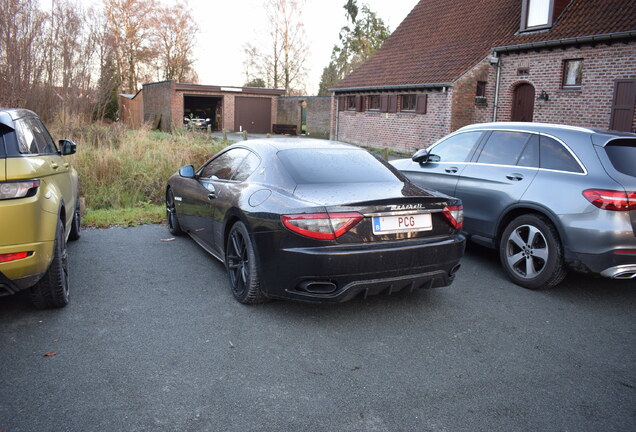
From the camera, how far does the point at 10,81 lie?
13562 millimetres

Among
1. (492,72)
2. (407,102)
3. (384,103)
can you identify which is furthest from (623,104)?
(384,103)

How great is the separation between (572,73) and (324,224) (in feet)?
54.6

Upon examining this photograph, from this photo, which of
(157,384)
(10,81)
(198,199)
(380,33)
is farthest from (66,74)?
(380,33)

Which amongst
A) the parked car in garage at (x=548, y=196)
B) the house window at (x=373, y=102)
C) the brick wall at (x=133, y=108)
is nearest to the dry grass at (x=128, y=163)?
the parked car in garage at (x=548, y=196)

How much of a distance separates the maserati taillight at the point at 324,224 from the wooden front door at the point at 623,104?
582 inches

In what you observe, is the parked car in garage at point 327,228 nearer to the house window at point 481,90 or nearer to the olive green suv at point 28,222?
the olive green suv at point 28,222

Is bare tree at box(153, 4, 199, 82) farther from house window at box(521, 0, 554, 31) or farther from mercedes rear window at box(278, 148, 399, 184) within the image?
mercedes rear window at box(278, 148, 399, 184)

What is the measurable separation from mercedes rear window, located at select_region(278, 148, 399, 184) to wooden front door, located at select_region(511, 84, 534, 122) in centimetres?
1591

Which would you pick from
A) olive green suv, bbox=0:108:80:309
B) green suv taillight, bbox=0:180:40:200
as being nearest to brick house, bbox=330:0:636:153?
olive green suv, bbox=0:108:80:309

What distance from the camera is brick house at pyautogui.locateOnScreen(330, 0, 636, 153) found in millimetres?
15961

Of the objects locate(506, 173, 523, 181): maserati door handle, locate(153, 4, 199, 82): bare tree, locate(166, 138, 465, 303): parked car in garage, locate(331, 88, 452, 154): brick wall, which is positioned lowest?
locate(166, 138, 465, 303): parked car in garage

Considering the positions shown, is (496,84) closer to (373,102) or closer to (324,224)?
(373,102)

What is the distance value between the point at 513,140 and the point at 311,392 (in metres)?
3.97

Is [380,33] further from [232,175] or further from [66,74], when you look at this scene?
[232,175]
